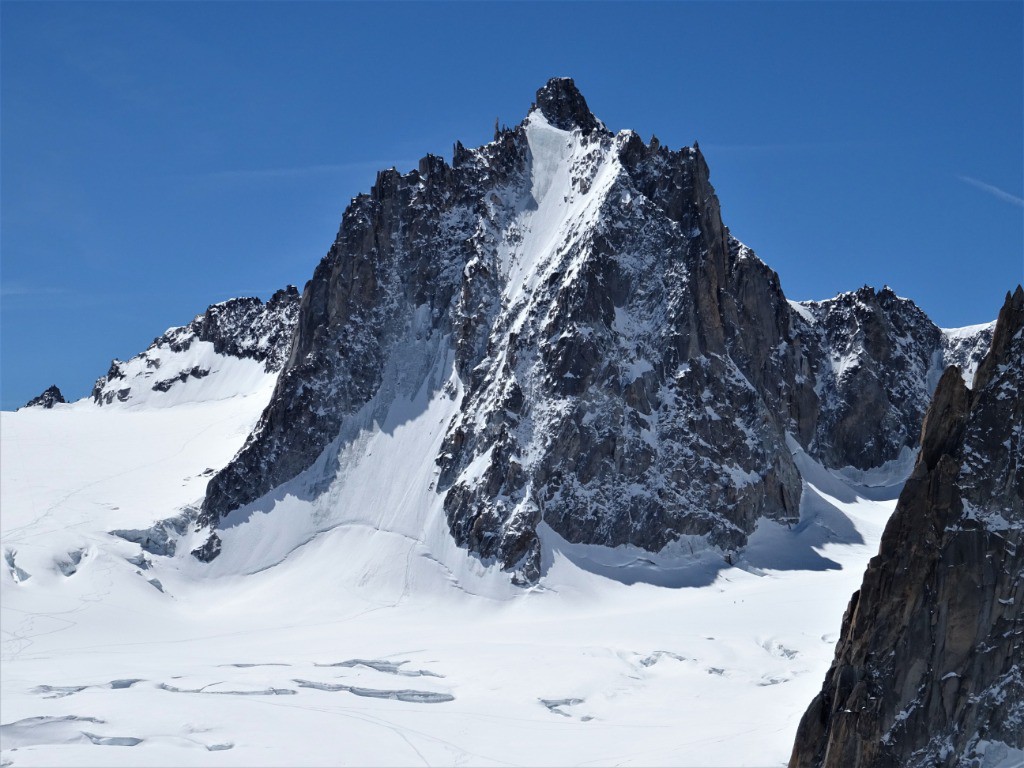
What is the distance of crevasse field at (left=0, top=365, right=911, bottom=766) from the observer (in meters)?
64.9

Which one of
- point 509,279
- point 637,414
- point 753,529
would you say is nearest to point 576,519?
point 637,414

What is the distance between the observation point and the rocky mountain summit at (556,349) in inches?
4188

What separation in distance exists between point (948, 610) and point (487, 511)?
6890 centimetres

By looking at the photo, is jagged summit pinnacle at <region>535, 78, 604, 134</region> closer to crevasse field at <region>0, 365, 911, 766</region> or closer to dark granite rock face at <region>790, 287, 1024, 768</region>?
crevasse field at <region>0, 365, 911, 766</region>

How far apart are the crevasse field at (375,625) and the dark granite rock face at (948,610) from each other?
2102 cm

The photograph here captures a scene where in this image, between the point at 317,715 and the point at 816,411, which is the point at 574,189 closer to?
the point at 816,411

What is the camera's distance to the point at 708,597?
9862 centimetres

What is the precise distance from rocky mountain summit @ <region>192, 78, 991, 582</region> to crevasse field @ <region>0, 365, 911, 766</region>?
11.6 feet

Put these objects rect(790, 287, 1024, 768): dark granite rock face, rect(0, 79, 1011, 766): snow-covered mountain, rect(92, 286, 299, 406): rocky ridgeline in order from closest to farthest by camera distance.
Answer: rect(790, 287, 1024, 768): dark granite rock face → rect(0, 79, 1011, 766): snow-covered mountain → rect(92, 286, 299, 406): rocky ridgeline

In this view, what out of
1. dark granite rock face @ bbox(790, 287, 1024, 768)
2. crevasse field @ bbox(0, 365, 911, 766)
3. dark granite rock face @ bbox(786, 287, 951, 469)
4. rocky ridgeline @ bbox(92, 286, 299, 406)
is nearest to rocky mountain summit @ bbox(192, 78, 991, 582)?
crevasse field @ bbox(0, 365, 911, 766)

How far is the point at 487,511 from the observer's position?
10381 cm

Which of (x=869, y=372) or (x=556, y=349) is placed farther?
(x=869, y=372)

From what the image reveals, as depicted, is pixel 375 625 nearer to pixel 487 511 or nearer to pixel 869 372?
pixel 487 511

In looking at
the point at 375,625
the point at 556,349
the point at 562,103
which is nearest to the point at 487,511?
the point at 375,625
